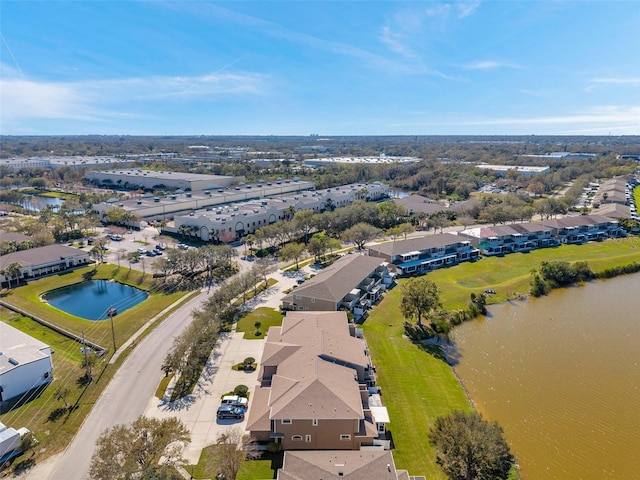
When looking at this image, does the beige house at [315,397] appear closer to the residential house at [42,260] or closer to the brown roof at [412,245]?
the brown roof at [412,245]

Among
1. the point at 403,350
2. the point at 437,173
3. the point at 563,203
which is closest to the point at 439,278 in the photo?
the point at 403,350

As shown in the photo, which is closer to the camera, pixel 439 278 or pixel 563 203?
pixel 439 278

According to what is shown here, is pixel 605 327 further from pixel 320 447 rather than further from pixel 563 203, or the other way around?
pixel 563 203

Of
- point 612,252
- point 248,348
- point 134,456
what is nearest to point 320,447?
point 134,456

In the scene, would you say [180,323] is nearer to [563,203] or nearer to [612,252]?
[612,252]

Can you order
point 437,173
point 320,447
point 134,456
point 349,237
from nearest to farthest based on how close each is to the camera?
point 134,456 → point 320,447 → point 349,237 → point 437,173

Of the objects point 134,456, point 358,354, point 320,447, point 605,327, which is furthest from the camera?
point 605,327

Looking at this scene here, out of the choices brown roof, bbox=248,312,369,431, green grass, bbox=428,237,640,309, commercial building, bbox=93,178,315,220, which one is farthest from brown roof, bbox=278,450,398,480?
commercial building, bbox=93,178,315,220

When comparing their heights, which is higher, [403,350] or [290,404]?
[290,404]
